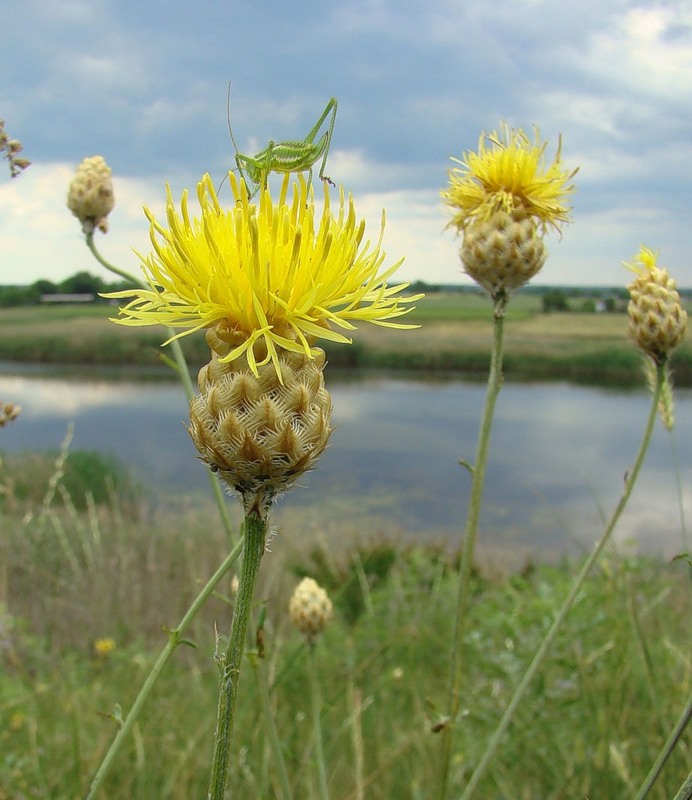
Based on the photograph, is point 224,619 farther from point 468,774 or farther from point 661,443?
point 661,443

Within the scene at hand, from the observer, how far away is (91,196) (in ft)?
10.0

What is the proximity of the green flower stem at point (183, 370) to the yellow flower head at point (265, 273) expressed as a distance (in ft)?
1.53

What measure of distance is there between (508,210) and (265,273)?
5.42 ft

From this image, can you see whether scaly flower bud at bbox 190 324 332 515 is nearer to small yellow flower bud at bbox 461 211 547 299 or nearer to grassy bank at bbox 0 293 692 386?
small yellow flower bud at bbox 461 211 547 299

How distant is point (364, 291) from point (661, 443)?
31431mm

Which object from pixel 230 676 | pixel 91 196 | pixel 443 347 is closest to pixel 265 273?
pixel 230 676

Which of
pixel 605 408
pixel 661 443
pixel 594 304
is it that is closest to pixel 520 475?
pixel 661 443

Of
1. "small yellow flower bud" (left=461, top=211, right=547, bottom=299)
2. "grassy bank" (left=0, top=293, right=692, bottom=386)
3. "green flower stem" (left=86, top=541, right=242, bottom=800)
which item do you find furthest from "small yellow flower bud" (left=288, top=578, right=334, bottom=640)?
"grassy bank" (left=0, top=293, right=692, bottom=386)

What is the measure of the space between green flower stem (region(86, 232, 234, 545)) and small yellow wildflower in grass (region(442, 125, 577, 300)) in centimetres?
118

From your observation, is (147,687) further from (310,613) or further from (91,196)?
(91,196)

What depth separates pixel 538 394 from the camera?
39938mm

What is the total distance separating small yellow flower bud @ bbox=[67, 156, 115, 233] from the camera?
305cm

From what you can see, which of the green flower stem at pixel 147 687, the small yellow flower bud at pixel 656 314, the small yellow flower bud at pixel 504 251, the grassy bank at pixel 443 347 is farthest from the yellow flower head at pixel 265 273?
the grassy bank at pixel 443 347

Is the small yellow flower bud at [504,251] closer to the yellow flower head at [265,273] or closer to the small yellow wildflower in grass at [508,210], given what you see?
the small yellow wildflower in grass at [508,210]
